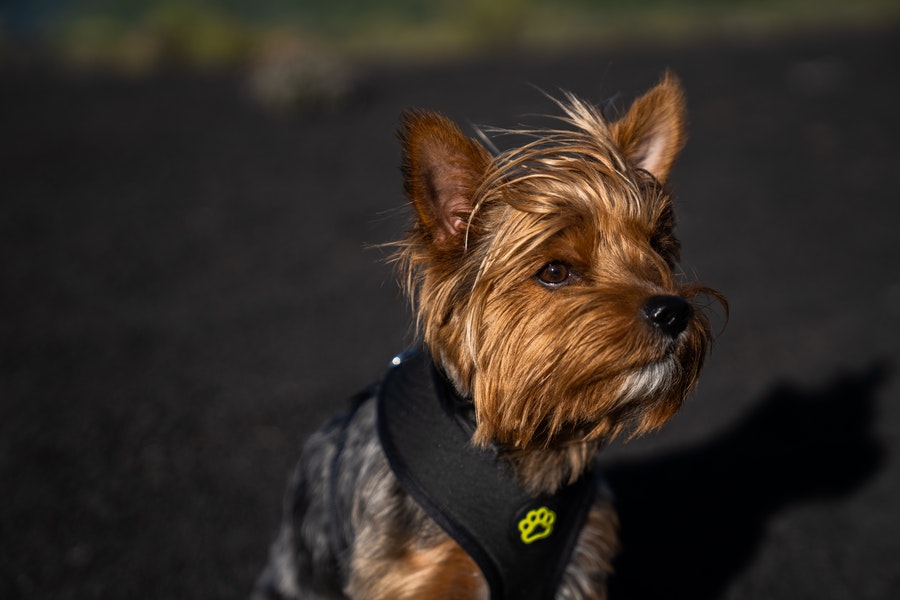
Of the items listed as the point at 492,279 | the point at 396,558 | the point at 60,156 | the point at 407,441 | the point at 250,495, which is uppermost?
the point at 60,156

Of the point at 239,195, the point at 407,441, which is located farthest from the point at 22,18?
the point at 407,441

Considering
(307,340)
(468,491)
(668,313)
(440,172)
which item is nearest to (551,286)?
(668,313)

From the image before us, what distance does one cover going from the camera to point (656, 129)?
10.6ft

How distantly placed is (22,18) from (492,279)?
25.8m

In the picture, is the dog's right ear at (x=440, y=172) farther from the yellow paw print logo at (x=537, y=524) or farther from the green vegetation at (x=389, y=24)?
the green vegetation at (x=389, y=24)

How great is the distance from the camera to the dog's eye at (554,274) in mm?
2941

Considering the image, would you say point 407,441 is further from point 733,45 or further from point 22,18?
point 22,18

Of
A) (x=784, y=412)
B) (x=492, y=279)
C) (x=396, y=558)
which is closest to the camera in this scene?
(x=492, y=279)

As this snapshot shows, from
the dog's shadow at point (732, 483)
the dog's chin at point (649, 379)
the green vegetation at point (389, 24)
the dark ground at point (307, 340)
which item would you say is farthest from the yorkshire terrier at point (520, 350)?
the green vegetation at point (389, 24)

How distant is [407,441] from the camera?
3.04 m

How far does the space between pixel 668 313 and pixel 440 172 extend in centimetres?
93

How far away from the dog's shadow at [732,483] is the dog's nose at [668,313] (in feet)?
6.98

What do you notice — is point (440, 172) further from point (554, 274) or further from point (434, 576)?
point (434, 576)

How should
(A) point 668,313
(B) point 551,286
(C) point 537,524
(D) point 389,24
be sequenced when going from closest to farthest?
(A) point 668,313, (B) point 551,286, (C) point 537,524, (D) point 389,24
